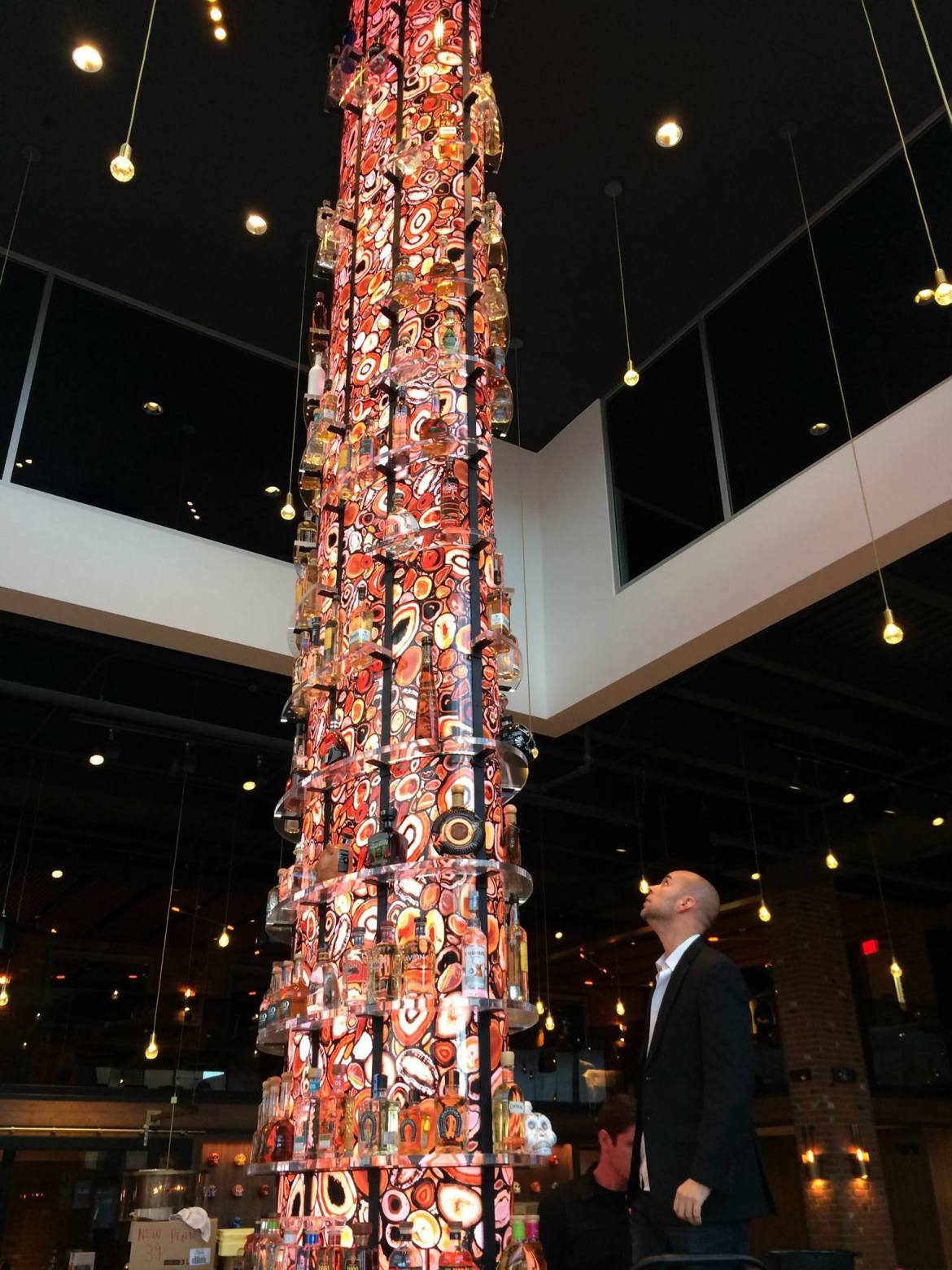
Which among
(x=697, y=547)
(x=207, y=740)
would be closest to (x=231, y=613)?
(x=207, y=740)

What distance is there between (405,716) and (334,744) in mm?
284

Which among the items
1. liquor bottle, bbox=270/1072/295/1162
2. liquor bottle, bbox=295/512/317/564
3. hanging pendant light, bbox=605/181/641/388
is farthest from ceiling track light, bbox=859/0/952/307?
liquor bottle, bbox=270/1072/295/1162

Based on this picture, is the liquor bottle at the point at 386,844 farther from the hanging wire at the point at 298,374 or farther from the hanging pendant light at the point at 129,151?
the hanging wire at the point at 298,374

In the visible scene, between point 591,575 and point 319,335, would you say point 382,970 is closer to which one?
point 319,335

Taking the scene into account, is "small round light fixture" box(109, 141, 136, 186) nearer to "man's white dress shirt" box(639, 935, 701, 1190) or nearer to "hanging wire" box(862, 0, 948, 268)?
"man's white dress shirt" box(639, 935, 701, 1190)

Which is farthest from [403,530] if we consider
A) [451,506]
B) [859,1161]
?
[859,1161]

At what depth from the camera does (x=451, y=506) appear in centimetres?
296

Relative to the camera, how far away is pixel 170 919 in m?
10.9

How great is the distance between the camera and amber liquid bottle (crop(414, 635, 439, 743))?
8.75 ft

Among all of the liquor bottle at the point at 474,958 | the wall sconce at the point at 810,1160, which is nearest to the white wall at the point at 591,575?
the liquor bottle at the point at 474,958

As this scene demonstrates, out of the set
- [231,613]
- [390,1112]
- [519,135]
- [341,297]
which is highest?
[519,135]

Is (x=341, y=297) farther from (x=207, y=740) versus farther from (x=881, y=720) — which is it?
(x=881, y=720)

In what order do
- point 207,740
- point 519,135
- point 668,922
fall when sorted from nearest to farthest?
point 668,922 → point 519,135 → point 207,740

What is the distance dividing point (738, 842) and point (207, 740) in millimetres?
5209
